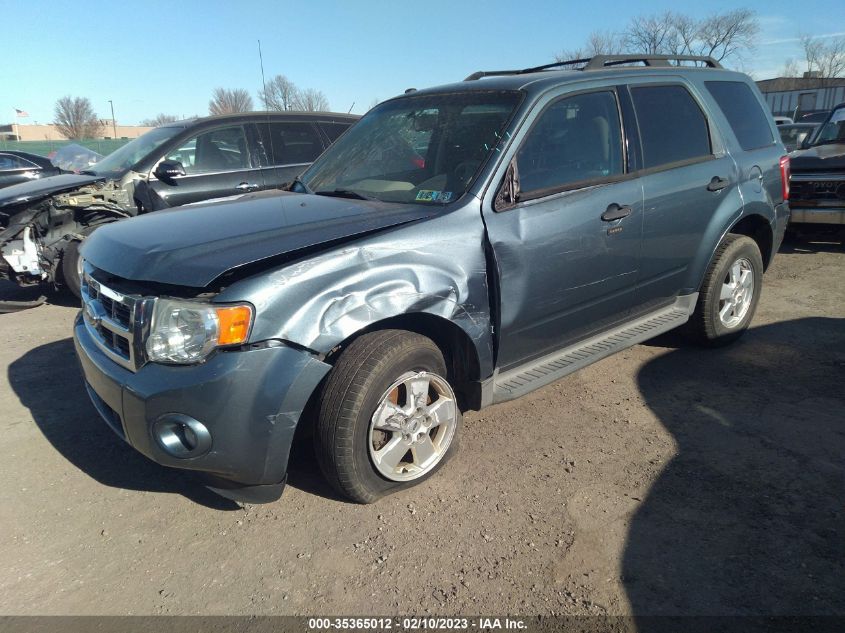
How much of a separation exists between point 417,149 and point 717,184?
2.13 m

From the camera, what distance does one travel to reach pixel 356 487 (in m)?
2.83

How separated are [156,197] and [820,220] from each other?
7810 millimetres

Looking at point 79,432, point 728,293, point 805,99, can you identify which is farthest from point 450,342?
point 805,99

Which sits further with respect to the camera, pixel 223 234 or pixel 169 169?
pixel 169 169

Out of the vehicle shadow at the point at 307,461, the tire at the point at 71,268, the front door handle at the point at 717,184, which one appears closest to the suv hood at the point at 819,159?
the front door handle at the point at 717,184

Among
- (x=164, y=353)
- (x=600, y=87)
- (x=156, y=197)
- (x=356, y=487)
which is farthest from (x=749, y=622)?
(x=156, y=197)

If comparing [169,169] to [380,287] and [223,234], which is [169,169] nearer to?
[223,234]

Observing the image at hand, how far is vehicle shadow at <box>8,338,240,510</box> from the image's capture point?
10.5ft

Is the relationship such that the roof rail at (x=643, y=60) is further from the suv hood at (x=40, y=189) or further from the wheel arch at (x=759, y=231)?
the suv hood at (x=40, y=189)

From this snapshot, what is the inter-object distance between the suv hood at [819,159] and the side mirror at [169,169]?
7443 mm

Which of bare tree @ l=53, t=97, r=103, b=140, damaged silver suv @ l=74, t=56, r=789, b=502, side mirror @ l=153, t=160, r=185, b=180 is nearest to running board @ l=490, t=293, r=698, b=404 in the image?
damaged silver suv @ l=74, t=56, r=789, b=502

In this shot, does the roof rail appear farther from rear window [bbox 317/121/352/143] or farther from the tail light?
rear window [bbox 317/121/352/143]

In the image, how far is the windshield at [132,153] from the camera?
6783 millimetres

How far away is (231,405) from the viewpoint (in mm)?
2439
